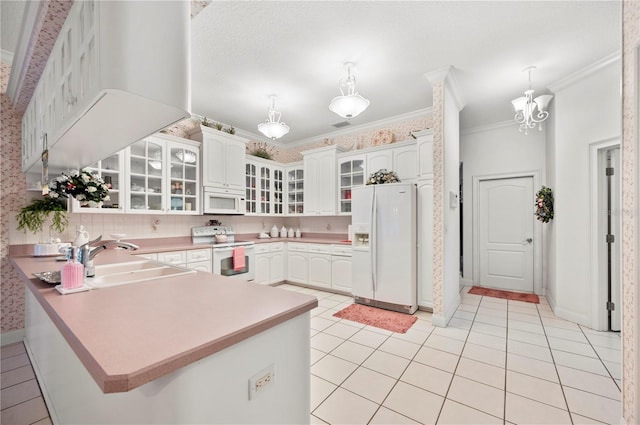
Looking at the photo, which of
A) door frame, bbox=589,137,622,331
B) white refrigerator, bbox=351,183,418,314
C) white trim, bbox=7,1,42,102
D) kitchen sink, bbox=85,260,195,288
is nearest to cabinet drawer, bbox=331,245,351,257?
white refrigerator, bbox=351,183,418,314

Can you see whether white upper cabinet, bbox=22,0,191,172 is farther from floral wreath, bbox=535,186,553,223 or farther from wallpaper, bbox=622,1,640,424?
floral wreath, bbox=535,186,553,223

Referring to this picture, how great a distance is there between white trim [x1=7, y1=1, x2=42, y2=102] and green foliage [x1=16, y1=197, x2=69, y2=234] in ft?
3.49

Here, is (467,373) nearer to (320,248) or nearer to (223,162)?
(320,248)

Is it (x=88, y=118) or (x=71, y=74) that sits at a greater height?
(x=71, y=74)

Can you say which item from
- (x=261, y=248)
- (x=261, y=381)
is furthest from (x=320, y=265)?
(x=261, y=381)

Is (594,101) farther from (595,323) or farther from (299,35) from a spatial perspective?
(299,35)

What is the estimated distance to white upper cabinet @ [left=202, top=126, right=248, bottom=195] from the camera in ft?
14.0

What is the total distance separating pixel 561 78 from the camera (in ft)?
11.3

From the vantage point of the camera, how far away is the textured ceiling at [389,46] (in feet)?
7.59

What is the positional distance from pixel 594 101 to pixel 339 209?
357cm

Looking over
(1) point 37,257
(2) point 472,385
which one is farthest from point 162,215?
(2) point 472,385

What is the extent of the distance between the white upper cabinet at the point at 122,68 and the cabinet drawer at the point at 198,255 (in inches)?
96.9

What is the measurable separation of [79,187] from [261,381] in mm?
2753

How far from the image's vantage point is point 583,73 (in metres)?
3.27
